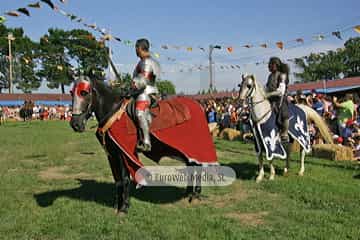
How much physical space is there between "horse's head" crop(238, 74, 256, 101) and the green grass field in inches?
70.7

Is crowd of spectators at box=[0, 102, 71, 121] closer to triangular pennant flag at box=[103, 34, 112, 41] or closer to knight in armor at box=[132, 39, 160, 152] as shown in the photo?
triangular pennant flag at box=[103, 34, 112, 41]

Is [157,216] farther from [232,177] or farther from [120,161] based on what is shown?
[232,177]

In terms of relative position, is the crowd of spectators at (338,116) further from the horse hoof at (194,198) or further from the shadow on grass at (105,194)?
the horse hoof at (194,198)

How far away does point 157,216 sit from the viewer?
18.6 ft

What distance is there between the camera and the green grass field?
500cm

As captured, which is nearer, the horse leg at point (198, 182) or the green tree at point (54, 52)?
the horse leg at point (198, 182)

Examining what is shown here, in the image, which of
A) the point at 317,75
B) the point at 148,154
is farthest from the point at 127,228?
the point at 317,75

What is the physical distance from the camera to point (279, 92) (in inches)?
312

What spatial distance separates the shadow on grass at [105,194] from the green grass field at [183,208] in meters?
0.02

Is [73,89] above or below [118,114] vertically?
above

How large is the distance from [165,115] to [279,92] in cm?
291

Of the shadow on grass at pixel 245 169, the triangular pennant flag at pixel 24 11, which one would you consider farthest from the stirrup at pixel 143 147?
the triangular pennant flag at pixel 24 11

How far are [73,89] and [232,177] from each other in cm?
430

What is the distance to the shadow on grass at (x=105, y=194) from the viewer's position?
21.8ft
